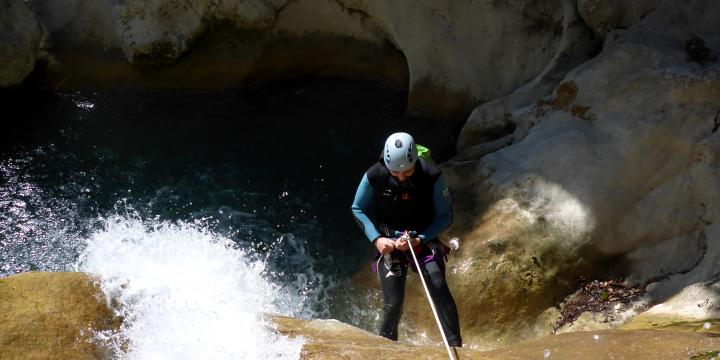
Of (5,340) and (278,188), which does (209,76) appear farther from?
(5,340)

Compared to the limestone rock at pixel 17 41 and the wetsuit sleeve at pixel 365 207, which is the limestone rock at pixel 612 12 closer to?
the wetsuit sleeve at pixel 365 207

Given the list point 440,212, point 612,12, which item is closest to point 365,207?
point 440,212

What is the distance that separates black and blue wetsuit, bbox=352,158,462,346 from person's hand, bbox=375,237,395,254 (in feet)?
0.39

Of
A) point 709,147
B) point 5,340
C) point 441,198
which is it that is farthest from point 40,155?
point 709,147

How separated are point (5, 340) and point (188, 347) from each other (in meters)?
1.17

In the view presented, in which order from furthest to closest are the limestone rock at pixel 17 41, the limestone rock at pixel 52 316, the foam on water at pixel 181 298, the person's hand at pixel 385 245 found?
1. the limestone rock at pixel 17 41
2. the person's hand at pixel 385 245
3. the foam on water at pixel 181 298
4. the limestone rock at pixel 52 316

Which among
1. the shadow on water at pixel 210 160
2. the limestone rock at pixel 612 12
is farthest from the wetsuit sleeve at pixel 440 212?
the limestone rock at pixel 612 12

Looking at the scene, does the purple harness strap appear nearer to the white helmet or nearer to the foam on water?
the white helmet

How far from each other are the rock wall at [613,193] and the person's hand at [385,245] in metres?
1.75

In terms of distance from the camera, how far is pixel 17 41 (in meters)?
10.9

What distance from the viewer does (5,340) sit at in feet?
14.3

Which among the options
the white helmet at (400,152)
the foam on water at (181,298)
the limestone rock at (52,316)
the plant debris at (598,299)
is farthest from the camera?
the plant debris at (598,299)

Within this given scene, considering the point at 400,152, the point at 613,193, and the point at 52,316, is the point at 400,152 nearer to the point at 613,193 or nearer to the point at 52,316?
the point at 52,316

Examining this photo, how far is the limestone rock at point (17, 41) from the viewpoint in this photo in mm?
10859
